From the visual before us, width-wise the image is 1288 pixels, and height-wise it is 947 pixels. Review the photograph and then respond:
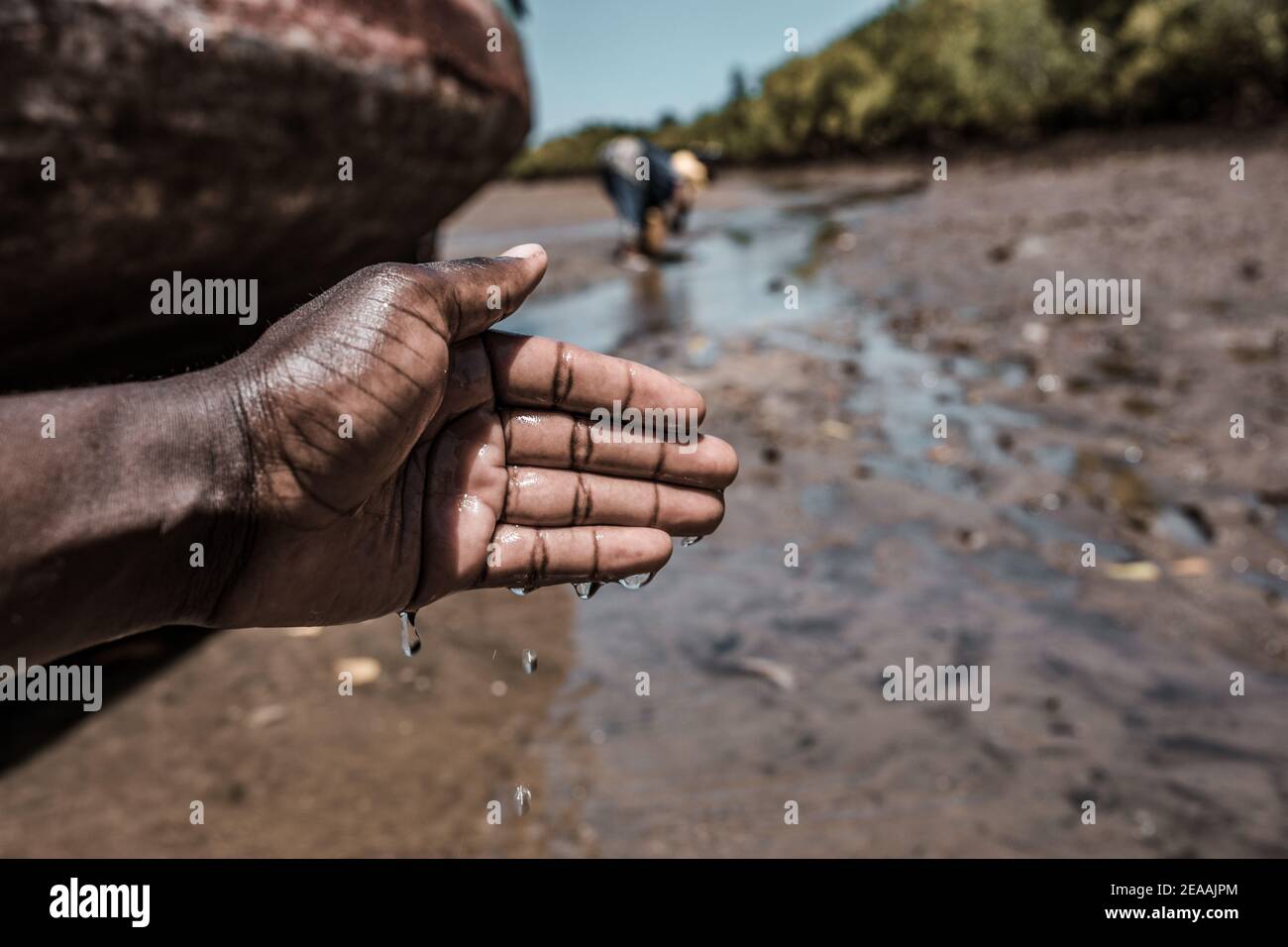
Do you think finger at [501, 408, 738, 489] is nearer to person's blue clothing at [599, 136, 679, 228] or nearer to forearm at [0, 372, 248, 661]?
forearm at [0, 372, 248, 661]

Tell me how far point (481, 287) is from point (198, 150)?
168 cm

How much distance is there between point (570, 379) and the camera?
1.89 meters

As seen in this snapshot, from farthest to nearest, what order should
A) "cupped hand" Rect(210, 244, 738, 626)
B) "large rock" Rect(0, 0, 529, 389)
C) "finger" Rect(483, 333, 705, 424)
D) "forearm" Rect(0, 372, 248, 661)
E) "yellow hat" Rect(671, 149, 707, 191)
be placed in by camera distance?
"yellow hat" Rect(671, 149, 707, 191), "large rock" Rect(0, 0, 529, 389), "finger" Rect(483, 333, 705, 424), "cupped hand" Rect(210, 244, 738, 626), "forearm" Rect(0, 372, 248, 661)

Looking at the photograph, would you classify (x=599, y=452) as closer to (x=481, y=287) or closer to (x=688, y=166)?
(x=481, y=287)

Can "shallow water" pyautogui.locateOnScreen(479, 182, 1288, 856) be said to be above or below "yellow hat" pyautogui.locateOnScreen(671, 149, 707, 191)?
below

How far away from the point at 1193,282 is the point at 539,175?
29.4 meters

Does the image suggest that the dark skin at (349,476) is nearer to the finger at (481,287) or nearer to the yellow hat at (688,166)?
the finger at (481,287)

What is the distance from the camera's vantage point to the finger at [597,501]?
1.91 meters

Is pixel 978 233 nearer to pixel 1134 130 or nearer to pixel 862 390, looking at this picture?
pixel 862 390

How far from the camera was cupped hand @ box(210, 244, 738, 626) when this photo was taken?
1.56m

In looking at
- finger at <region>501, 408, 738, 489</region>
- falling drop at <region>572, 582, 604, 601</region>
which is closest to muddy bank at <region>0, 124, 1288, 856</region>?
falling drop at <region>572, 582, 604, 601</region>

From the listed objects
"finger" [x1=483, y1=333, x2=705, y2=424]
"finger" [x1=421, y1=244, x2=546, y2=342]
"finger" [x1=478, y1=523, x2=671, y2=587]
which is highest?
"finger" [x1=421, y1=244, x2=546, y2=342]

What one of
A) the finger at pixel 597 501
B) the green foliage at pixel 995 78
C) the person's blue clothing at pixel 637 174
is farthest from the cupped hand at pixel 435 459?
the green foliage at pixel 995 78
